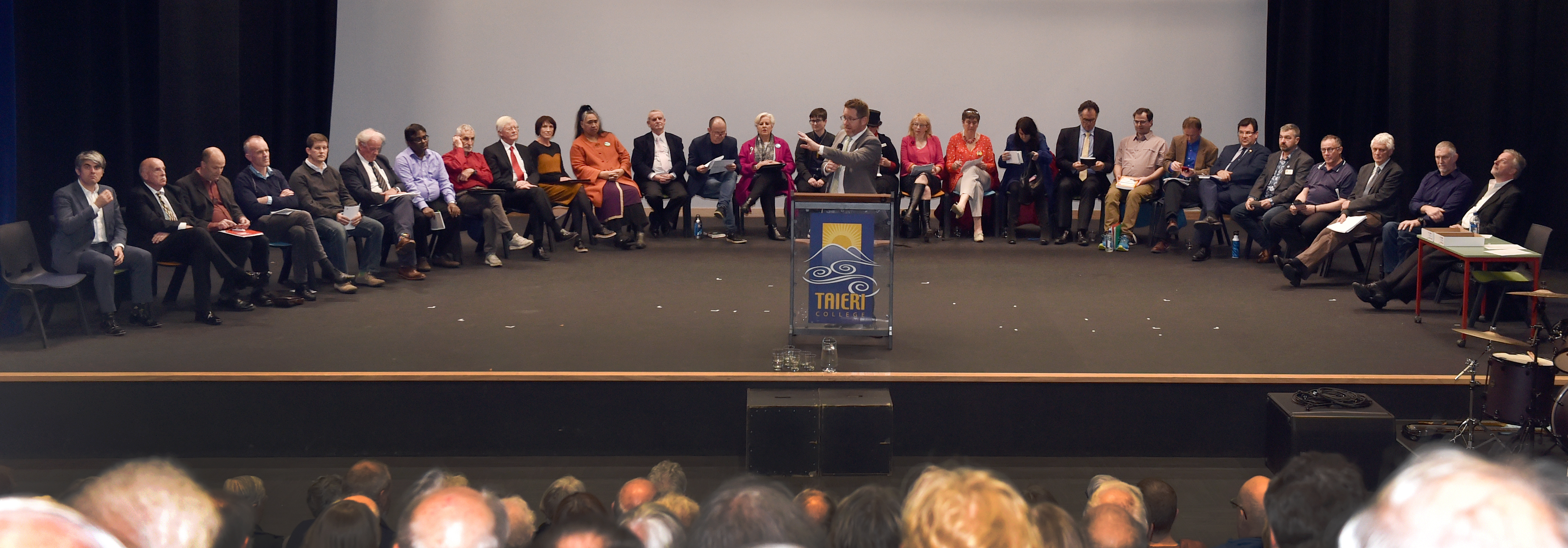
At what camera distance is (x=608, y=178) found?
7.87m

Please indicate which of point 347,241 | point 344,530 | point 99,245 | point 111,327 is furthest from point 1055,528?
point 347,241

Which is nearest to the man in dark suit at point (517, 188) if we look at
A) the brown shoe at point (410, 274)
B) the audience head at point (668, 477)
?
the brown shoe at point (410, 274)

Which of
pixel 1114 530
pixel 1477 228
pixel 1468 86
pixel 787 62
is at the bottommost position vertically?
pixel 1114 530

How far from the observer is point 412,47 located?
31.4ft

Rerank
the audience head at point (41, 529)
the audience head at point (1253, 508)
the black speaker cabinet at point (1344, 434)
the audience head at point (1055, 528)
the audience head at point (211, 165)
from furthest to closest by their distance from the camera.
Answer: the audience head at point (211, 165), the black speaker cabinet at point (1344, 434), the audience head at point (1253, 508), the audience head at point (1055, 528), the audience head at point (41, 529)

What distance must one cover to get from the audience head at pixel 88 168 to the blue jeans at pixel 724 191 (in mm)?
4229

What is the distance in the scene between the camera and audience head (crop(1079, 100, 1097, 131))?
322 inches

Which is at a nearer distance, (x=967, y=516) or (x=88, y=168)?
(x=967, y=516)

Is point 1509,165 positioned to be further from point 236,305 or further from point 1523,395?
point 236,305

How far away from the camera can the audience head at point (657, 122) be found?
8.24m

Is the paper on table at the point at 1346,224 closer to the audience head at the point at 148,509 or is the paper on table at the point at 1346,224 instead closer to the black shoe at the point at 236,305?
the black shoe at the point at 236,305

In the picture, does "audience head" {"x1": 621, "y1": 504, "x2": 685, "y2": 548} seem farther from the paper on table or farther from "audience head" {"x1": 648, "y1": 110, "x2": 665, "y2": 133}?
"audience head" {"x1": 648, "y1": 110, "x2": 665, "y2": 133}

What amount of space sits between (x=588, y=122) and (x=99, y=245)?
140 inches

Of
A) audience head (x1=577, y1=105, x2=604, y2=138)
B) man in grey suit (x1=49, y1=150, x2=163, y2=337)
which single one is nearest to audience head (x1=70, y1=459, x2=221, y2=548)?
man in grey suit (x1=49, y1=150, x2=163, y2=337)
